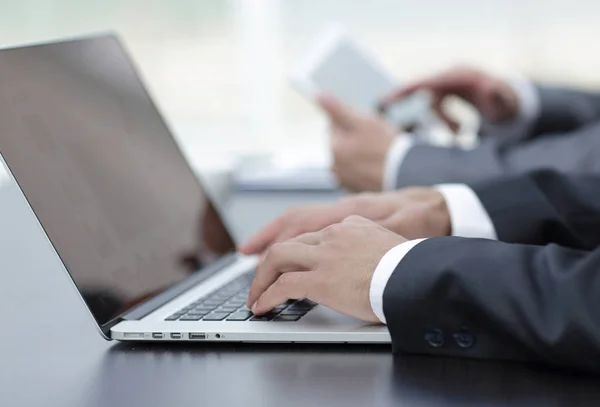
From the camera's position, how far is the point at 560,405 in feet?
1.97

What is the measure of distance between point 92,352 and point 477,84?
1491mm

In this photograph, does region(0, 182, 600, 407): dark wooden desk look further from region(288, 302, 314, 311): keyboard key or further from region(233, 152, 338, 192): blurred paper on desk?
region(233, 152, 338, 192): blurred paper on desk

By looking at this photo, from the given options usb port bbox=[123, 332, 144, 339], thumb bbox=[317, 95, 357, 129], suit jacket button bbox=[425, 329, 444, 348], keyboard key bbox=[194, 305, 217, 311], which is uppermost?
thumb bbox=[317, 95, 357, 129]

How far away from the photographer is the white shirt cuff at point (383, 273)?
2.32 ft

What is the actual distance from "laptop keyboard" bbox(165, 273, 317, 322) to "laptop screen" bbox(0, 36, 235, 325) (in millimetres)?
51

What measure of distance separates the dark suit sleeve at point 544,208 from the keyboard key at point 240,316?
296 mm

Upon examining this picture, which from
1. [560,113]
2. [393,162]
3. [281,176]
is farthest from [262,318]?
[560,113]

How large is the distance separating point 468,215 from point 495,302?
0.96 feet

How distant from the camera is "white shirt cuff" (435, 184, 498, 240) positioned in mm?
945

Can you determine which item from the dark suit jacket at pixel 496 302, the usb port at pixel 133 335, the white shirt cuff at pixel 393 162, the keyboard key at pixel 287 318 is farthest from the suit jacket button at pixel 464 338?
the white shirt cuff at pixel 393 162

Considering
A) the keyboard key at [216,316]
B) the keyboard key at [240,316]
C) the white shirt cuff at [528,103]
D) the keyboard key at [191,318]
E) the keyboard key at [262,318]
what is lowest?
the white shirt cuff at [528,103]

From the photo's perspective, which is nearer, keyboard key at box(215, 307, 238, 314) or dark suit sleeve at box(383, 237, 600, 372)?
dark suit sleeve at box(383, 237, 600, 372)

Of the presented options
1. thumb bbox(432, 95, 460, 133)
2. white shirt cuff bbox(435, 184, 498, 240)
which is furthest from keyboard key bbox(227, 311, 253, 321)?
thumb bbox(432, 95, 460, 133)

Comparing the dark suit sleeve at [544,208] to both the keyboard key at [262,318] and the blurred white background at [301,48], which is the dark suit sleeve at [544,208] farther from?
the blurred white background at [301,48]
